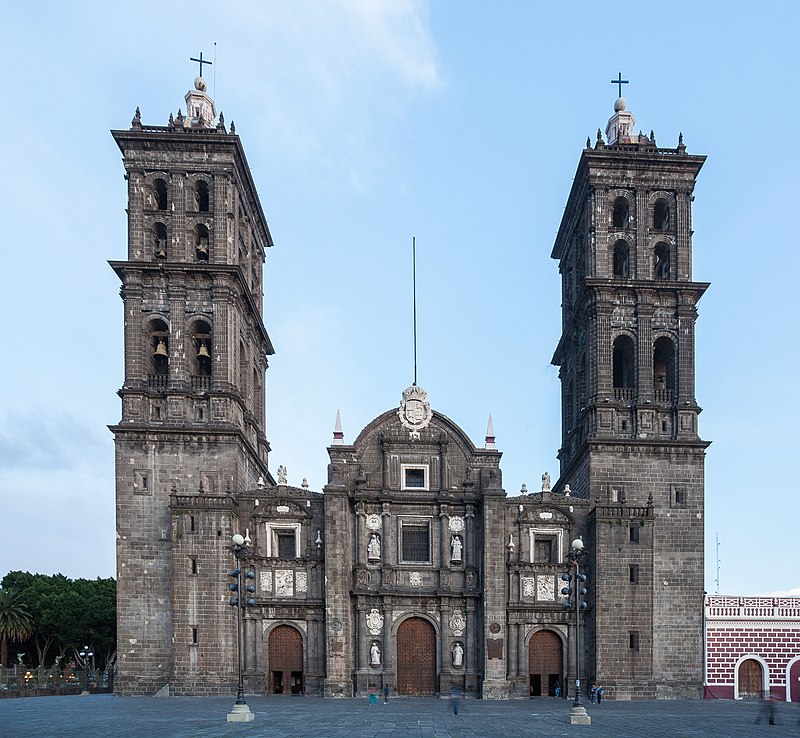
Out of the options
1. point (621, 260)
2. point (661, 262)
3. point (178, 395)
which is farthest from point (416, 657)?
point (661, 262)

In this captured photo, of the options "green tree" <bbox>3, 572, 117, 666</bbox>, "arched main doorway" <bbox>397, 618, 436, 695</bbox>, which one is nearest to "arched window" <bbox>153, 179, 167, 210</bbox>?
"arched main doorway" <bbox>397, 618, 436, 695</bbox>

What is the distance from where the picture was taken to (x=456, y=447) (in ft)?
174

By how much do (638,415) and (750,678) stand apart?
15729 millimetres

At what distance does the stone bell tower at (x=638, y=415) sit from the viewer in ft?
161

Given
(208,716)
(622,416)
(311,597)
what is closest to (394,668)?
(311,597)

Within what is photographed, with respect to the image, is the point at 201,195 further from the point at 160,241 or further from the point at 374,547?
the point at 374,547

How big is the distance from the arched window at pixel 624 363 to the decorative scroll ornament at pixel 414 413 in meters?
11.8

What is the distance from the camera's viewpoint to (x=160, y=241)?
178 ft

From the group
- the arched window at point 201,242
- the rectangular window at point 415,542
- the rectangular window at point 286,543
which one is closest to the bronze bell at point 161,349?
the arched window at point 201,242

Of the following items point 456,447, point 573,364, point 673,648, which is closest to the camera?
point 673,648

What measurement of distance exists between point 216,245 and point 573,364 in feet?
79.6

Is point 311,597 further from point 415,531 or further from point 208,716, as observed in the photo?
point 208,716

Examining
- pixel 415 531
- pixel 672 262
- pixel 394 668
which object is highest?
pixel 672 262

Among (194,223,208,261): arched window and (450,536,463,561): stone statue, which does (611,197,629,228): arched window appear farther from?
(194,223,208,261): arched window
